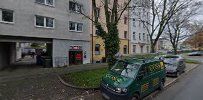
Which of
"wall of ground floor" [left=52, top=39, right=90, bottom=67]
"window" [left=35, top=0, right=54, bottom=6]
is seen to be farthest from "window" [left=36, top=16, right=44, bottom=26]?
"wall of ground floor" [left=52, top=39, right=90, bottom=67]

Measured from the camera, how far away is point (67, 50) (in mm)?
29078

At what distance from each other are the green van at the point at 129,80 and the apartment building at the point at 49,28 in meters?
13.6

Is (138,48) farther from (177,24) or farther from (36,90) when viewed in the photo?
(36,90)

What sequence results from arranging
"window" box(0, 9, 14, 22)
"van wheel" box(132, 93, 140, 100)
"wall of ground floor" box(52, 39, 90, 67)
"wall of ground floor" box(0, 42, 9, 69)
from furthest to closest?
"wall of ground floor" box(52, 39, 90, 67) → "wall of ground floor" box(0, 42, 9, 69) → "window" box(0, 9, 14, 22) → "van wheel" box(132, 93, 140, 100)

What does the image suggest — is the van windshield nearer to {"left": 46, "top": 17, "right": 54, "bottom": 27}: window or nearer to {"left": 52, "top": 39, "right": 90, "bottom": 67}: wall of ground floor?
{"left": 52, "top": 39, "right": 90, "bottom": 67}: wall of ground floor

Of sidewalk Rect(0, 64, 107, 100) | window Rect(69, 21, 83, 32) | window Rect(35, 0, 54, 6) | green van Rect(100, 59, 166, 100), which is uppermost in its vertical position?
window Rect(35, 0, 54, 6)

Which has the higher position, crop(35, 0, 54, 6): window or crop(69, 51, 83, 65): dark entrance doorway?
crop(35, 0, 54, 6): window

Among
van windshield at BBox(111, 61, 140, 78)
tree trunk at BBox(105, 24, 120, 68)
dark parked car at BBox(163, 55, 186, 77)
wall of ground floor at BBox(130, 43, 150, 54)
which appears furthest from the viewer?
wall of ground floor at BBox(130, 43, 150, 54)

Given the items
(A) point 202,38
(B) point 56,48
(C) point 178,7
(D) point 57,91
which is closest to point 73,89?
(D) point 57,91

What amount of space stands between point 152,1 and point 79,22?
970cm

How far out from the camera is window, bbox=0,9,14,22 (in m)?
21.7

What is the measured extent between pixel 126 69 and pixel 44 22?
16.9 m

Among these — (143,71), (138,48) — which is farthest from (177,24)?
(143,71)

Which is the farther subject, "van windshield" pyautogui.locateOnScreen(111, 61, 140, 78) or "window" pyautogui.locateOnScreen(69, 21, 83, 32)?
"window" pyautogui.locateOnScreen(69, 21, 83, 32)
